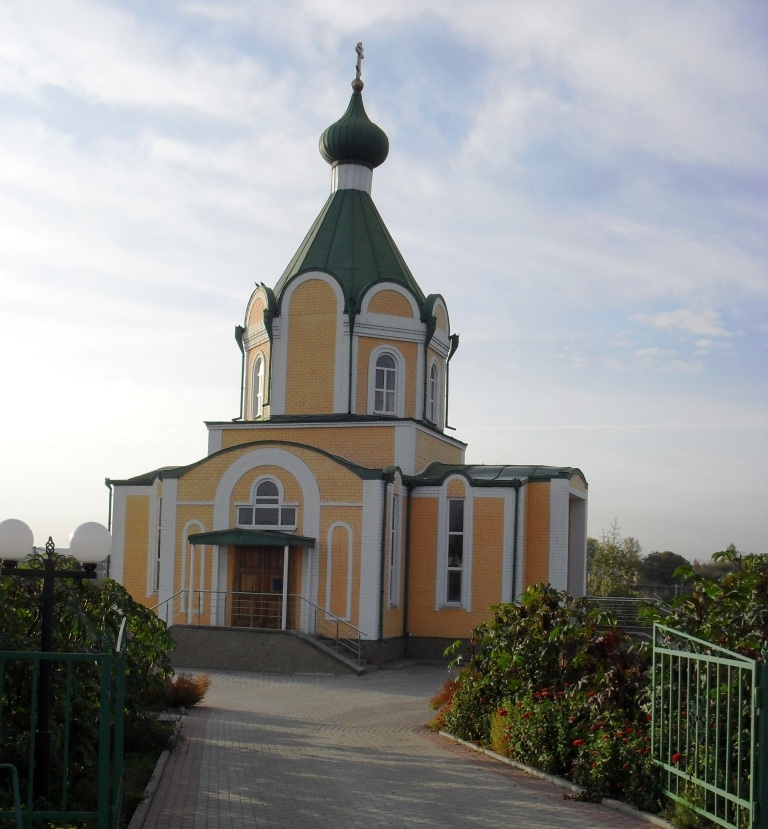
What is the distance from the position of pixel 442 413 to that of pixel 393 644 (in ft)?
19.4

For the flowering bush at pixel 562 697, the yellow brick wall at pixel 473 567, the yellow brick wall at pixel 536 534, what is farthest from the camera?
the yellow brick wall at pixel 473 567

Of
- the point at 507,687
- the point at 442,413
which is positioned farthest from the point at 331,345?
the point at 507,687

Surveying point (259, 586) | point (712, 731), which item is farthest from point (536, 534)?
point (712, 731)

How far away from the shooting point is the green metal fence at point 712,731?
6859 mm

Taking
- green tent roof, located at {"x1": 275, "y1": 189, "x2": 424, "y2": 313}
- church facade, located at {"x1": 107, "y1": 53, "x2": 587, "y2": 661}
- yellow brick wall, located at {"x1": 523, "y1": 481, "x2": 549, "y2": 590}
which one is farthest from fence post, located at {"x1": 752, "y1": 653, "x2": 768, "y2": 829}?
green tent roof, located at {"x1": 275, "y1": 189, "x2": 424, "y2": 313}

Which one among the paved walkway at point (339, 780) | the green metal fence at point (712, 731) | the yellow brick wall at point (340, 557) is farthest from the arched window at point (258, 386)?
the green metal fence at point (712, 731)

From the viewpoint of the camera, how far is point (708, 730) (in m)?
7.63

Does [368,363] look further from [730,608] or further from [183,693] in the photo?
[730,608]

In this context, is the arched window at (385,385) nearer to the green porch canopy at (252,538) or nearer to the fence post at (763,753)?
the green porch canopy at (252,538)

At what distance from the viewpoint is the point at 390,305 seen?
75.8 feet

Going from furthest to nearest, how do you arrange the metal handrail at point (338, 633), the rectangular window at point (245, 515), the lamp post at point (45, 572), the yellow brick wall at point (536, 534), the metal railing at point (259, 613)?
the rectangular window at point (245, 515) < the yellow brick wall at point (536, 534) < the metal railing at point (259, 613) < the metal handrail at point (338, 633) < the lamp post at point (45, 572)

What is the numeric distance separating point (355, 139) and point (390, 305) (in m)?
4.19

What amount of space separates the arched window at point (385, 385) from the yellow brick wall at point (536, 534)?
11.7 ft

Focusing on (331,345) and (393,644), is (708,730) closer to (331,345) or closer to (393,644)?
(393,644)
